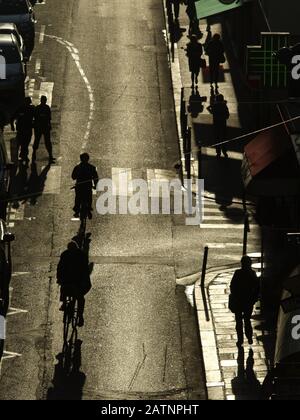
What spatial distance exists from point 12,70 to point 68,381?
715 inches

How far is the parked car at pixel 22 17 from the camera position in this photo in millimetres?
51688

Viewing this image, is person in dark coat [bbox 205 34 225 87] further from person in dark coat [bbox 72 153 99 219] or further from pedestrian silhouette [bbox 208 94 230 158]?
person in dark coat [bbox 72 153 99 219]

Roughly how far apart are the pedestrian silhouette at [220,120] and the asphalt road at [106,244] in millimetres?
1249

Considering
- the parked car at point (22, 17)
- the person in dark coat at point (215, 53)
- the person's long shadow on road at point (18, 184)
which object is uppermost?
the parked car at point (22, 17)

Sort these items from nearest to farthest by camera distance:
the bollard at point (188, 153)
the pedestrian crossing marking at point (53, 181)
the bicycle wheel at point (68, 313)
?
the bicycle wheel at point (68, 313) → the pedestrian crossing marking at point (53, 181) → the bollard at point (188, 153)

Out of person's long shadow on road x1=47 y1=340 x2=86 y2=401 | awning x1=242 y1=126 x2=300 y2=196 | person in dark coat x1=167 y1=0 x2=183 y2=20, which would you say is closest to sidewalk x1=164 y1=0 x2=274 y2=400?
awning x1=242 y1=126 x2=300 y2=196

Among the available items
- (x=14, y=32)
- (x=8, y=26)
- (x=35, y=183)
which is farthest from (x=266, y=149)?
(x=8, y=26)

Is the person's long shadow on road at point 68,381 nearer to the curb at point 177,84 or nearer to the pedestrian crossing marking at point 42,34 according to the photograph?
the curb at point 177,84

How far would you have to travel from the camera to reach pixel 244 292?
30.8 m

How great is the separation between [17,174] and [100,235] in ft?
14.8

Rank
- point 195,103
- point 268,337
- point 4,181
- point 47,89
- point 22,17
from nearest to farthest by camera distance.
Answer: point 268,337
point 4,181
point 195,103
point 47,89
point 22,17

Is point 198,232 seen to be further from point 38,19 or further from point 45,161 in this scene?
point 38,19

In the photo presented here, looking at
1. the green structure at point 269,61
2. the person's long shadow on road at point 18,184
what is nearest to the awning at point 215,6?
the green structure at point 269,61

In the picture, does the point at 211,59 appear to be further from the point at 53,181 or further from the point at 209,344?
the point at 209,344
